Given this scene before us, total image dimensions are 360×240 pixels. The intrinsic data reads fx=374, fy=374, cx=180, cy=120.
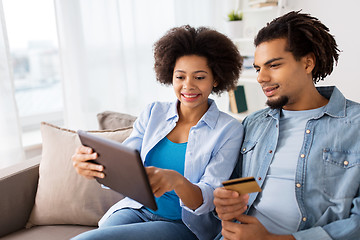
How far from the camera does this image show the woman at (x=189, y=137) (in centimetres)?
135

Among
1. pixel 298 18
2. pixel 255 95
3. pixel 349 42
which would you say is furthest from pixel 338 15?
pixel 298 18

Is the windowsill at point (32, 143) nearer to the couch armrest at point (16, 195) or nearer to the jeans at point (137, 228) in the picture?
the couch armrest at point (16, 195)

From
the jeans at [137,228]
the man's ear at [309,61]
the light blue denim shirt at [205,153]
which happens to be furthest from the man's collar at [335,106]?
the jeans at [137,228]

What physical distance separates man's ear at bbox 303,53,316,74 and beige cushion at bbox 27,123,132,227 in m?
0.84

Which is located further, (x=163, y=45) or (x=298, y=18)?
(x=163, y=45)

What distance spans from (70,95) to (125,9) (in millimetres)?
767

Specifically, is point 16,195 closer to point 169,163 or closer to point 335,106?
point 169,163

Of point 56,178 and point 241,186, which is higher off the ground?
point 241,186

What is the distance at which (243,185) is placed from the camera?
3.30 ft

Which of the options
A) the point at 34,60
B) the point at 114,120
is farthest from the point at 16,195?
the point at 34,60

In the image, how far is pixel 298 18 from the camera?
4.36 feet

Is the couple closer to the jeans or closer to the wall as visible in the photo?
the jeans

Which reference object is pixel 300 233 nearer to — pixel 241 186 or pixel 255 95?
pixel 241 186

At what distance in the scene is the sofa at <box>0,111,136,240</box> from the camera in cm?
162
